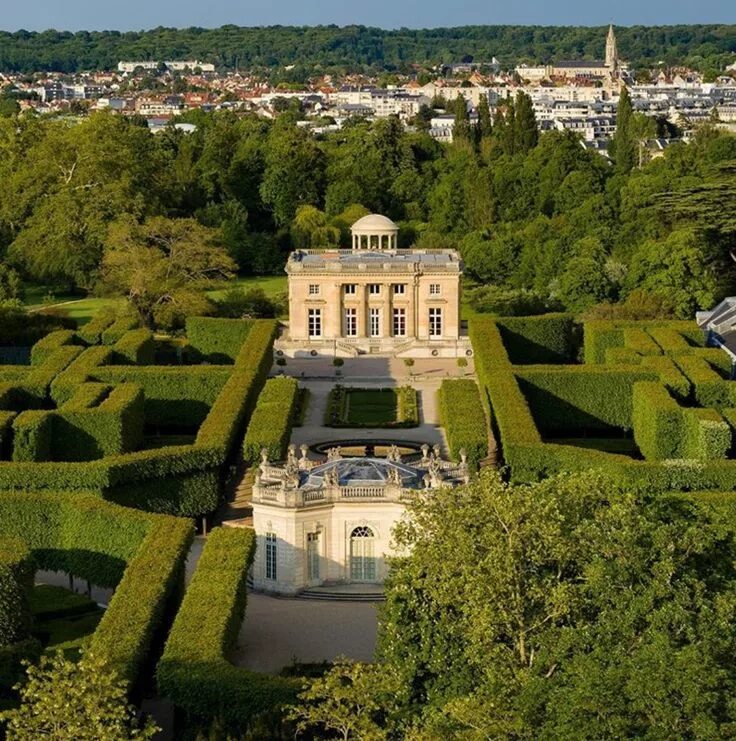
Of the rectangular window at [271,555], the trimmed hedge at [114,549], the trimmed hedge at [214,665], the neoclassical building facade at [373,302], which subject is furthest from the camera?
the neoclassical building facade at [373,302]

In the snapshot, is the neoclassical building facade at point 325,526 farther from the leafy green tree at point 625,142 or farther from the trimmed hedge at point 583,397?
the leafy green tree at point 625,142

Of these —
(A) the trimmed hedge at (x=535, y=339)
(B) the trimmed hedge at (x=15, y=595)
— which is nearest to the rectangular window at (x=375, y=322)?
(A) the trimmed hedge at (x=535, y=339)

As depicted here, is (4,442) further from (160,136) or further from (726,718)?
(160,136)

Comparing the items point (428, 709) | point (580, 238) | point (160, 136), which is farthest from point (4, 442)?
point (160, 136)

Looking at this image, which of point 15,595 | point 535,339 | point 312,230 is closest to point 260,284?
point 312,230

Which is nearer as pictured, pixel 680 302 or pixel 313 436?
pixel 313 436

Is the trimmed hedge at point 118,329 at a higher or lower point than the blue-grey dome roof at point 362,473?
Result: lower

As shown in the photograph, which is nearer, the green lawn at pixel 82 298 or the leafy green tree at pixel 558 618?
the leafy green tree at pixel 558 618
